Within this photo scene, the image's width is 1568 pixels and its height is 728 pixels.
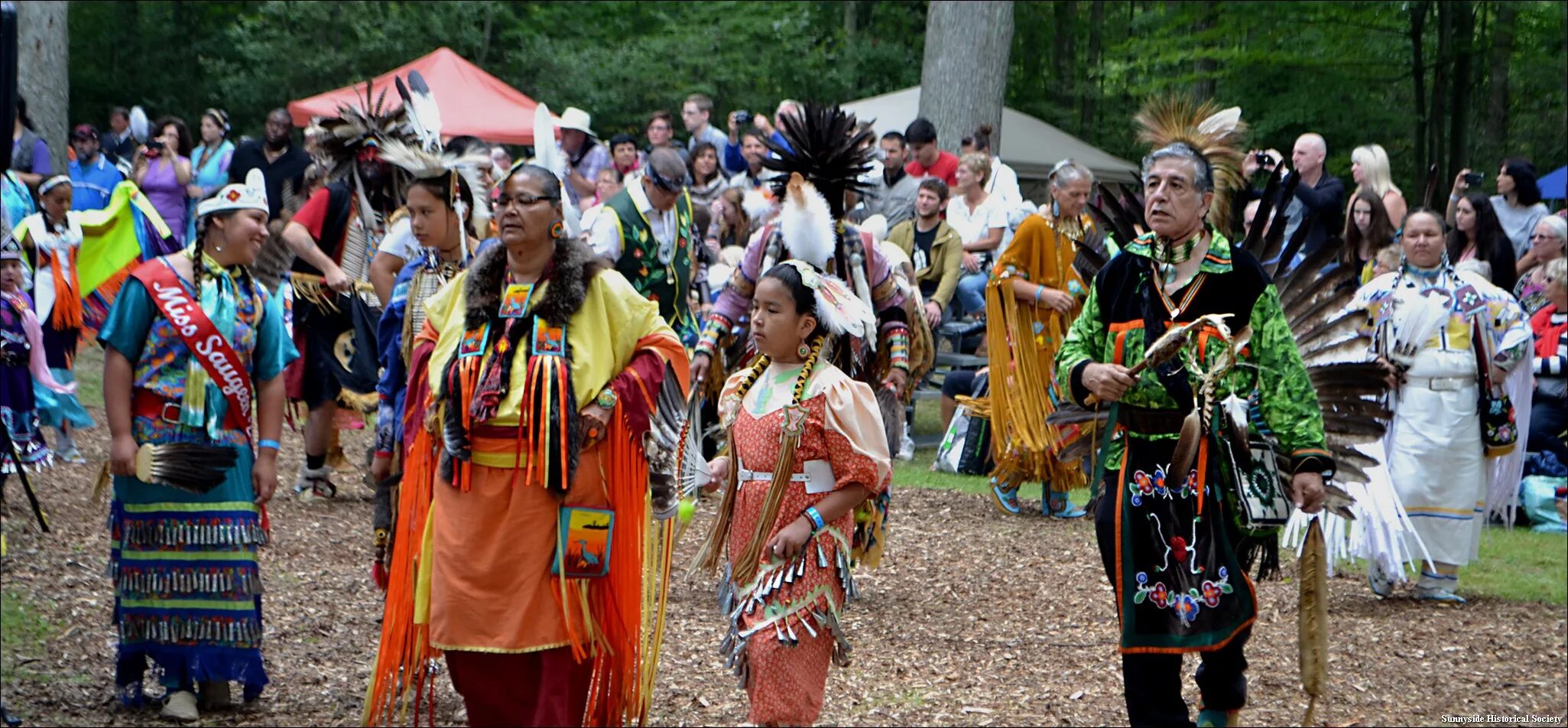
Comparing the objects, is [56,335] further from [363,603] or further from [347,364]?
[363,603]

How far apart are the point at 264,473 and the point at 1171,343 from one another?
275cm

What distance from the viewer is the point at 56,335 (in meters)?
9.31

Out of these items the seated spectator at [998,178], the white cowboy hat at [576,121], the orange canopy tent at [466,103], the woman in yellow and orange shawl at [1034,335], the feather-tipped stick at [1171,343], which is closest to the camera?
the feather-tipped stick at [1171,343]

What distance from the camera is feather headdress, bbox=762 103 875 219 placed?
5.70 m

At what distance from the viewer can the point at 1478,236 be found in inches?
355

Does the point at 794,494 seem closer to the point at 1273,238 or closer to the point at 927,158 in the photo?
the point at 1273,238

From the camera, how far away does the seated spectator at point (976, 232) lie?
11.1 meters

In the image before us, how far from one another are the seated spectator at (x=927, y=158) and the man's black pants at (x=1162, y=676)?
7.44 meters

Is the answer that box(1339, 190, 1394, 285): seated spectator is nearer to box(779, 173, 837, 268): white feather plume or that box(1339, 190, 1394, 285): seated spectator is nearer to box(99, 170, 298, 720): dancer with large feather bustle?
box(779, 173, 837, 268): white feather plume

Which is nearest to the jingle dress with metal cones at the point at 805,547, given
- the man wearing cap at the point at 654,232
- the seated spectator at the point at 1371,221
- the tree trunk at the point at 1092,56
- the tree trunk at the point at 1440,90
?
the man wearing cap at the point at 654,232

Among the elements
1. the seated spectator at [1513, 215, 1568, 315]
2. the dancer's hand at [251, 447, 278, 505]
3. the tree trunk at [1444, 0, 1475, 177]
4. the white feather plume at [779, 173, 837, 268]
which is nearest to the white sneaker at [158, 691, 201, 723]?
the dancer's hand at [251, 447, 278, 505]

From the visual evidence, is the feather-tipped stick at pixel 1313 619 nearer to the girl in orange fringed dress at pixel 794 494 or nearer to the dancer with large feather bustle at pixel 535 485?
the girl in orange fringed dress at pixel 794 494

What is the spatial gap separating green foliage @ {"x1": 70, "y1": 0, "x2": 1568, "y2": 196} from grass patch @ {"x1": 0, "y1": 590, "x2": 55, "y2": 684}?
14.2 metres

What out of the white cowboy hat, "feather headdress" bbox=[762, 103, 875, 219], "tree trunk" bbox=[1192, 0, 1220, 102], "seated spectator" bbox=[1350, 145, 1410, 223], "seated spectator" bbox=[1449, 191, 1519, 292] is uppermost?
"tree trunk" bbox=[1192, 0, 1220, 102]
